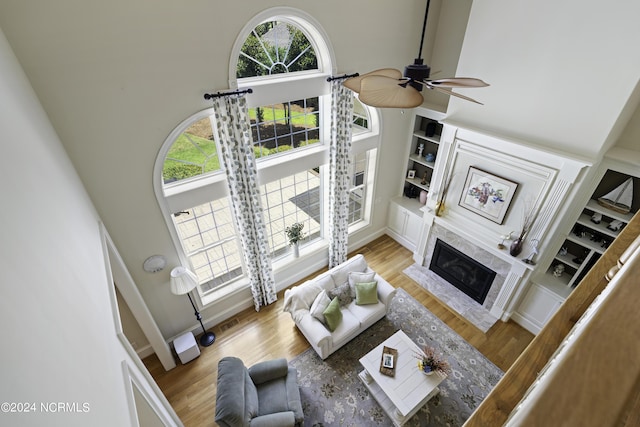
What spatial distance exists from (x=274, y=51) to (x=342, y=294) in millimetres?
3654

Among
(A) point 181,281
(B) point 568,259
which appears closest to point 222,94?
(A) point 181,281

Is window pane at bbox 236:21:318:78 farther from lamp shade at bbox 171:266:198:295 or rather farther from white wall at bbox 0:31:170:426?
lamp shade at bbox 171:266:198:295

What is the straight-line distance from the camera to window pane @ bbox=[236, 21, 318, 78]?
12.3 feet

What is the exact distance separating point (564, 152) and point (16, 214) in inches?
197

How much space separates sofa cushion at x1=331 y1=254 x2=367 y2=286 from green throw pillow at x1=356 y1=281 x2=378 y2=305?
0.33 metres

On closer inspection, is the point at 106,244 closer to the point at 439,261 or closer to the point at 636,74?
the point at 439,261

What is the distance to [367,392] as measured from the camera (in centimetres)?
405

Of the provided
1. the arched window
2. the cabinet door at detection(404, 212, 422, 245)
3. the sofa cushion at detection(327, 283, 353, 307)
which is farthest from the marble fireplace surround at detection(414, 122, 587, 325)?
the sofa cushion at detection(327, 283, 353, 307)

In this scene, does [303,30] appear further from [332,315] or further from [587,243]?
[587,243]

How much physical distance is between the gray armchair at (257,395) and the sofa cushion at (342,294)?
4.11 feet

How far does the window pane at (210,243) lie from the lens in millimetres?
4246

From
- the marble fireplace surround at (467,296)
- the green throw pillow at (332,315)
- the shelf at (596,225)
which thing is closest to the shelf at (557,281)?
the marble fireplace surround at (467,296)

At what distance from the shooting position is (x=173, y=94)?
3219mm

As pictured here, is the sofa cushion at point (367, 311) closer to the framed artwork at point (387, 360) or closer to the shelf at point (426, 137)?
the framed artwork at point (387, 360)
